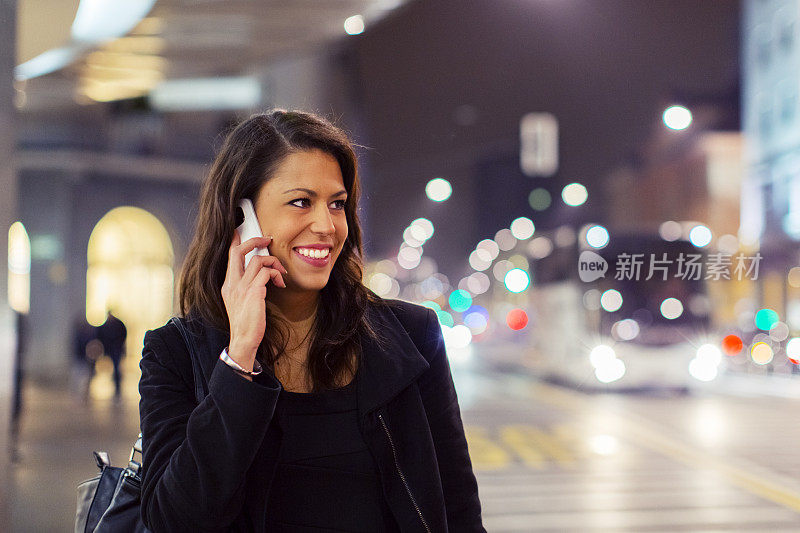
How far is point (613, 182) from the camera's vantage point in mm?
7906

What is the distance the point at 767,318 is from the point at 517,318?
17744 mm

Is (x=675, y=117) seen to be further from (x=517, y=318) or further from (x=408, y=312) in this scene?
(x=517, y=318)

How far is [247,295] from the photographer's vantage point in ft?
6.27

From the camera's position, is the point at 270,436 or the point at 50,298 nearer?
the point at 270,436

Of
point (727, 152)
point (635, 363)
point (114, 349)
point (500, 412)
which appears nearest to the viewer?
point (727, 152)

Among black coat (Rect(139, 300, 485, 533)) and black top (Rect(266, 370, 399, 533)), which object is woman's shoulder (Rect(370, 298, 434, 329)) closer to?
black coat (Rect(139, 300, 485, 533))

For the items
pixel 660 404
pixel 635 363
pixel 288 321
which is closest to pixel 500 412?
pixel 660 404

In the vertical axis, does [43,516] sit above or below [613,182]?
below

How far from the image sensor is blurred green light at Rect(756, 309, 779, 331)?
650cm

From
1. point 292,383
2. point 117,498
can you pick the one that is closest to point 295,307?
point 292,383

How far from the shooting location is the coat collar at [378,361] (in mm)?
2037

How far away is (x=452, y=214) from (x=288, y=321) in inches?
209

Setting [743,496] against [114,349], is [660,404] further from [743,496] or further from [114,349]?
[114,349]

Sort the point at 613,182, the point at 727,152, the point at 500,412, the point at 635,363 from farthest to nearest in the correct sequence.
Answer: the point at 500,412
the point at 635,363
the point at 613,182
the point at 727,152
